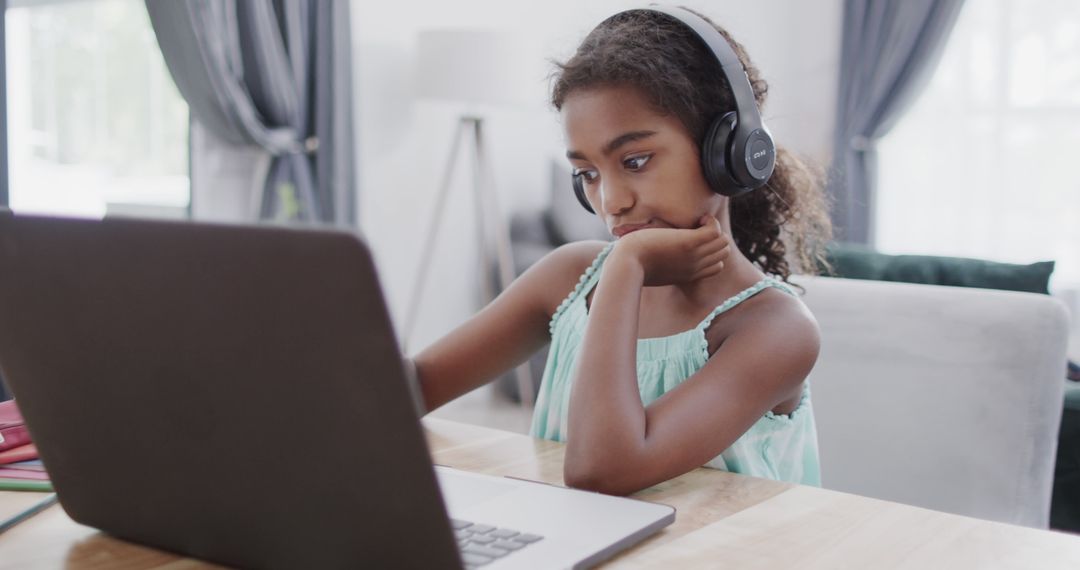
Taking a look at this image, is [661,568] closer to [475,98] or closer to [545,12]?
[475,98]

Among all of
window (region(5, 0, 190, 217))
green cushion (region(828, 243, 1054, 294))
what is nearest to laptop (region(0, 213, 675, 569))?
green cushion (region(828, 243, 1054, 294))

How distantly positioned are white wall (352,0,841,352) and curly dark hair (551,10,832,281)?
6.38 ft

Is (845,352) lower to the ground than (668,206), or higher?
lower

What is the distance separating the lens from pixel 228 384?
0.54 m

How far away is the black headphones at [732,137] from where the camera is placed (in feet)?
3.55

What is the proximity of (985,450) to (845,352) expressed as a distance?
0.66 ft

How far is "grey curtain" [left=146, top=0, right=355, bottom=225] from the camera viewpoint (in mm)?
2896

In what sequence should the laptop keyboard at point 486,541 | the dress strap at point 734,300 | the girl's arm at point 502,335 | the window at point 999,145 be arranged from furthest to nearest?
1. the window at point 999,145
2. the girl's arm at point 502,335
3. the dress strap at point 734,300
4. the laptop keyboard at point 486,541

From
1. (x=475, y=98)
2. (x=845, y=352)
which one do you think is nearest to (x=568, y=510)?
(x=845, y=352)

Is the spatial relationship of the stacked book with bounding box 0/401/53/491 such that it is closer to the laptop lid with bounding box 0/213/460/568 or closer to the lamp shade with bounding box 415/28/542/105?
the laptop lid with bounding box 0/213/460/568

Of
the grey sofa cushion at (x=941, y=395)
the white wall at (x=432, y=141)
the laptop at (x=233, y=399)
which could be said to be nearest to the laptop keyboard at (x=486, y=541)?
the laptop at (x=233, y=399)

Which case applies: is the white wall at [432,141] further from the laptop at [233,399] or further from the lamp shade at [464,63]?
the laptop at [233,399]

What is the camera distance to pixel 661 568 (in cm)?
66

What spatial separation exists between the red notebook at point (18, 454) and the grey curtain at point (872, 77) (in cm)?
403
